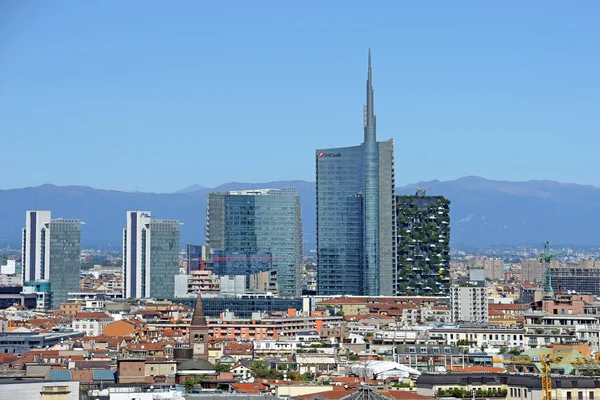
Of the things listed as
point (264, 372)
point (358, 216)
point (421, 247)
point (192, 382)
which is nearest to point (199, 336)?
point (264, 372)

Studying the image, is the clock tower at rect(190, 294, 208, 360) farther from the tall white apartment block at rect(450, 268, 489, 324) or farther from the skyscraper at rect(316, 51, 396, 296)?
the skyscraper at rect(316, 51, 396, 296)

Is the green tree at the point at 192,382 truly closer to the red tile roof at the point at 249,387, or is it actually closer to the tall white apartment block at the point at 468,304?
the red tile roof at the point at 249,387

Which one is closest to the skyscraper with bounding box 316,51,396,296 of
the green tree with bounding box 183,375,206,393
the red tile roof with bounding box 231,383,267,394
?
the green tree with bounding box 183,375,206,393

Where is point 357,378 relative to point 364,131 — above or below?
below

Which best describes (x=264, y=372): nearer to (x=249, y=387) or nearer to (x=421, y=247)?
(x=249, y=387)

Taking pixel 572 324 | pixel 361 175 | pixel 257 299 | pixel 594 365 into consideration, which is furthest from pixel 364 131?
pixel 594 365

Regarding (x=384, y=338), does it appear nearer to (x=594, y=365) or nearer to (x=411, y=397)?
(x=594, y=365)

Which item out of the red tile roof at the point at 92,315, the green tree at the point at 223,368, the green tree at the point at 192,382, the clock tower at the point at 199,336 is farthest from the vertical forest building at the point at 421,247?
the green tree at the point at 192,382
